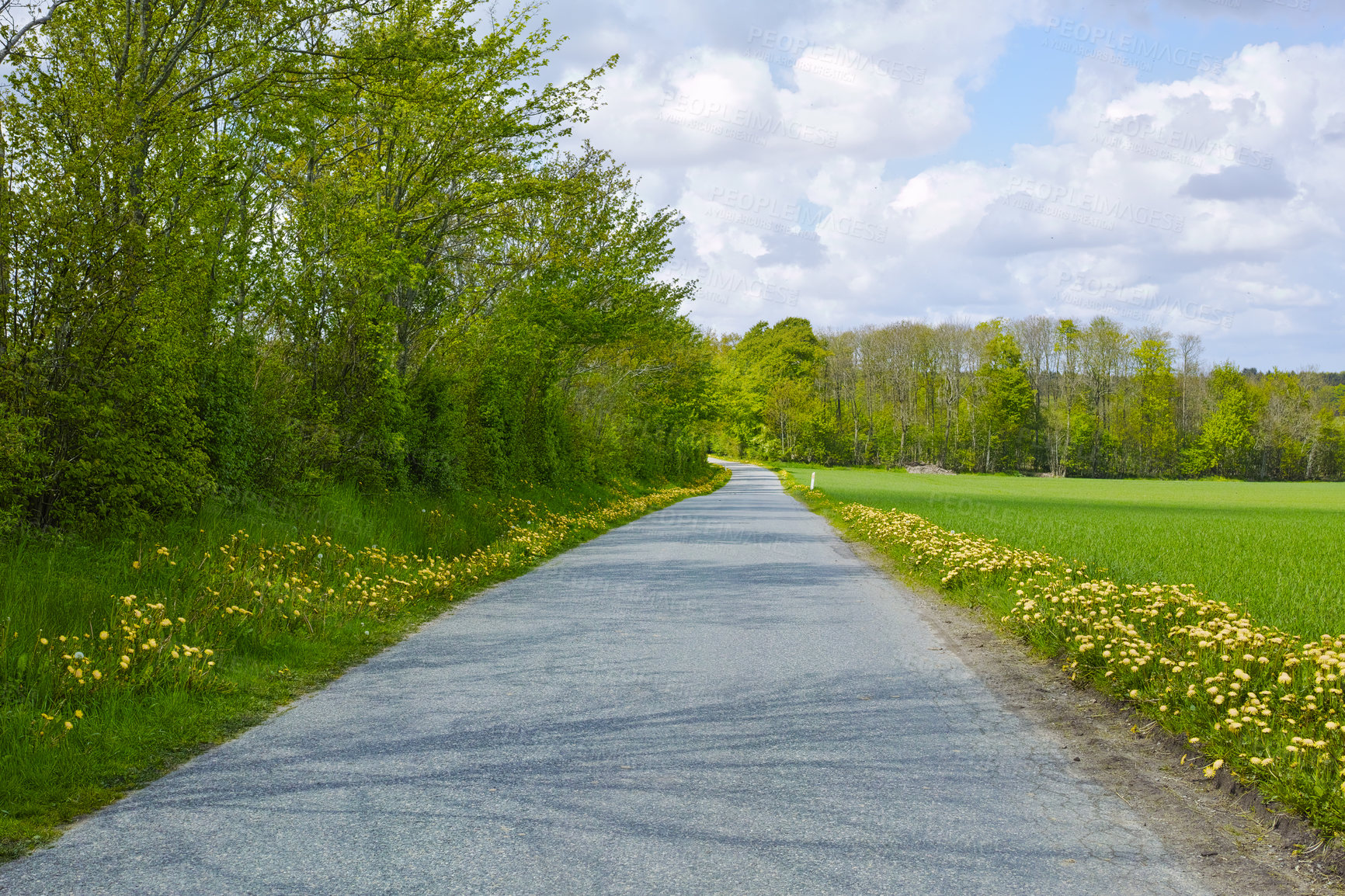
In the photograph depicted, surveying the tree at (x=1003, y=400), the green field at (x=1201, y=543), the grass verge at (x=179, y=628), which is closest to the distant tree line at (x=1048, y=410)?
the tree at (x=1003, y=400)

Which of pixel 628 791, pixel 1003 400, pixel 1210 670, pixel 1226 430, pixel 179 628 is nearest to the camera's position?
pixel 628 791

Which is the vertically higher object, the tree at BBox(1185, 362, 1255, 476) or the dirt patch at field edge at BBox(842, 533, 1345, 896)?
the tree at BBox(1185, 362, 1255, 476)

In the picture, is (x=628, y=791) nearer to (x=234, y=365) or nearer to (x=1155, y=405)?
(x=234, y=365)

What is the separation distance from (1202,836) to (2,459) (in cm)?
716

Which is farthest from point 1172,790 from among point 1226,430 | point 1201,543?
point 1226,430

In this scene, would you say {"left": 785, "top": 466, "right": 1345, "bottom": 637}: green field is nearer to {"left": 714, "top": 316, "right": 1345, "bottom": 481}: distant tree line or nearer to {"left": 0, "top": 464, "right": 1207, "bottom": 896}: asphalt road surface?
{"left": 0, "top": 464, "right": 1207, "bottom": 896}: asphalt road surface

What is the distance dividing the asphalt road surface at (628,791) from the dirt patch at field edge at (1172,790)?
129 mm

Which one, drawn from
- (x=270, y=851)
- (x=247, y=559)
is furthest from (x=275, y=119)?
(x=270, y=851)

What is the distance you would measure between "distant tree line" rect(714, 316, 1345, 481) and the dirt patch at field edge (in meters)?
75.1

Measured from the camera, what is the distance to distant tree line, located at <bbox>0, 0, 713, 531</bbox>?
671 cm

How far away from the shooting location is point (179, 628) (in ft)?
19.2

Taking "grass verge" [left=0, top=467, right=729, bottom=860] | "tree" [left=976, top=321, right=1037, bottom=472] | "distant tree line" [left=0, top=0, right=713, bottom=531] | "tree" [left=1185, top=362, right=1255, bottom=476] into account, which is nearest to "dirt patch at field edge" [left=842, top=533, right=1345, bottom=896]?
"grass verge" [left=0, top=467, right=729, bottom=860]

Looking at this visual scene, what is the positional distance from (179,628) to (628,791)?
355cm

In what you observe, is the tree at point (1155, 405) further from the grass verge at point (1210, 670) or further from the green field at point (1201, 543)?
the grass verge at point (1210, 670)
